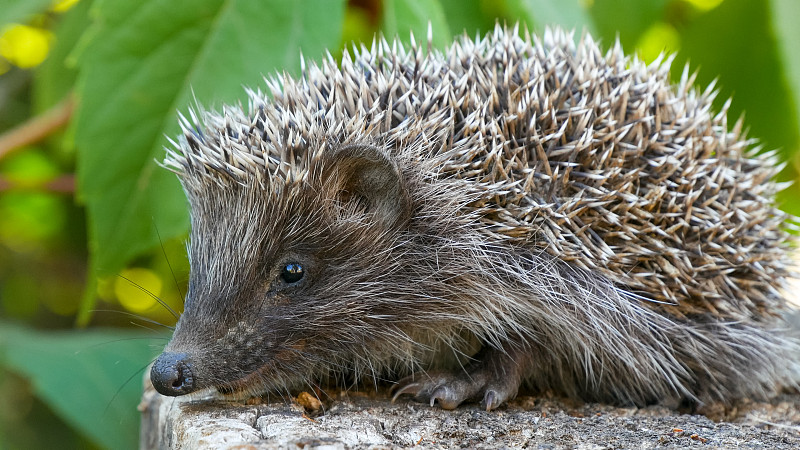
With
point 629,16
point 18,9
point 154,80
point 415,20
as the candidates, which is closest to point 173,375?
point 154,80

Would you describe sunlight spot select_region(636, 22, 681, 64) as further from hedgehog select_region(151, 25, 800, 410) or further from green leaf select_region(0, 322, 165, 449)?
green leaf select_region(0, 322, 165, 449)

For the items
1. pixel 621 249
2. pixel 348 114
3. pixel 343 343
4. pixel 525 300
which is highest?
pixel 348 114

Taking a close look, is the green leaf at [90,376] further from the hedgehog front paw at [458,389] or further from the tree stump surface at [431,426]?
the hedgehog front paw at [458,389]

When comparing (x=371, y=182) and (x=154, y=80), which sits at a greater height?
(x=154, y=80)

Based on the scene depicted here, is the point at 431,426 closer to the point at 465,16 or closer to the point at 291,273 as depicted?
the point at 291,273

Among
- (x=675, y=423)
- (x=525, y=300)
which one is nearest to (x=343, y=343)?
(x=525, y=300)

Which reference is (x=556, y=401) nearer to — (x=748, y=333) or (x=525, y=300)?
(x=525, y=300)

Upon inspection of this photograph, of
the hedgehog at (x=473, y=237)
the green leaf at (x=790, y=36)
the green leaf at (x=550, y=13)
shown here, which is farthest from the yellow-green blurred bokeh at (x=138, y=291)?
the green leaf at (x=790, y=36)
